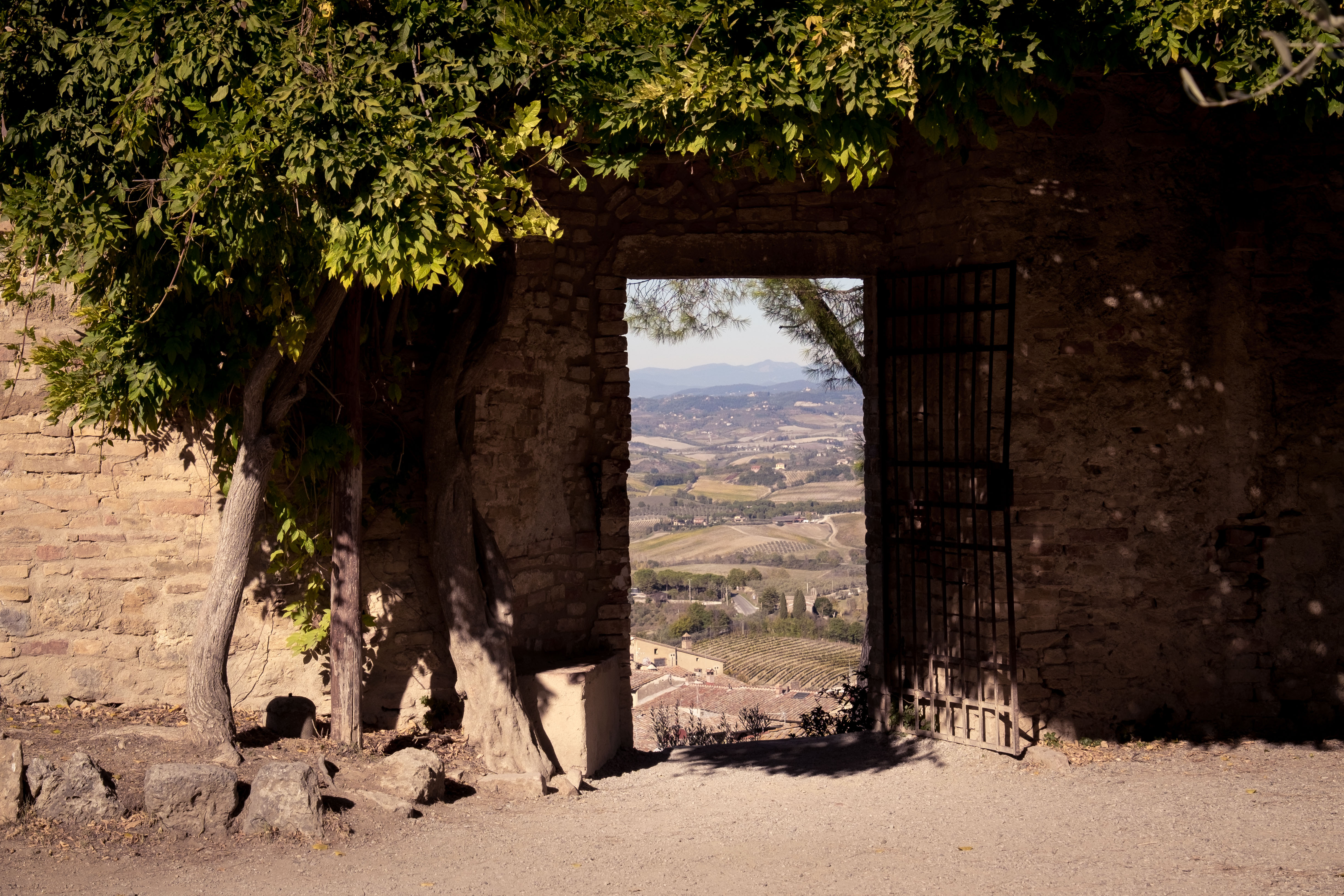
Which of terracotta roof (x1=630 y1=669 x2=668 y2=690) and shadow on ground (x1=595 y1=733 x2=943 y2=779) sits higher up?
shadow on ground (x1=595 y1=733 x2=943 y2=779)

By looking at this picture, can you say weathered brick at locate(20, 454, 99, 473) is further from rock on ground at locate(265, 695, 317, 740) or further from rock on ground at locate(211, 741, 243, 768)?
rock on ground at locate(211, 741, 243, 768)

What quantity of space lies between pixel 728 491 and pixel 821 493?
24.1 ft

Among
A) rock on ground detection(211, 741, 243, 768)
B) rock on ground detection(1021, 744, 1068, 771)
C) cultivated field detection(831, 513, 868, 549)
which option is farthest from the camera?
cultivated field detection(831, 513, 868, 549)

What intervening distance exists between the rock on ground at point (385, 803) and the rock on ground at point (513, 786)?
59 centimetres

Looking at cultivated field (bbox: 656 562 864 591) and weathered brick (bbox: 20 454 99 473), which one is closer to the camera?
weathered brick (bbox: 20 454 99 473)

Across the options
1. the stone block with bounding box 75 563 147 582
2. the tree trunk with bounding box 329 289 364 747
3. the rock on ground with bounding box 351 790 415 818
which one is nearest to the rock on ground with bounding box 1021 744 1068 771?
the rock on ground with bounding box 351 790 415 818

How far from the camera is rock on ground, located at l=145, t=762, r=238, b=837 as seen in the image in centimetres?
387

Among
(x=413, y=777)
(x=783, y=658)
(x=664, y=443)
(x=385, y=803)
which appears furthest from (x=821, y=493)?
(x=385, y=803)

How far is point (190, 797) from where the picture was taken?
3898 mm

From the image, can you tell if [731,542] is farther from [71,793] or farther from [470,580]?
[71,793]

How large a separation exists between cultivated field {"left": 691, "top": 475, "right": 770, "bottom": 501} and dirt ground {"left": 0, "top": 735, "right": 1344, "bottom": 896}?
2608 inches

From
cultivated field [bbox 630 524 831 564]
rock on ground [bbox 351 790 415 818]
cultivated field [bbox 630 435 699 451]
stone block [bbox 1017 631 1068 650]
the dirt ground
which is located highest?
cultivated field [bbox 630 435 699 451]

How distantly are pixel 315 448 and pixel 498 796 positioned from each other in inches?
77.5

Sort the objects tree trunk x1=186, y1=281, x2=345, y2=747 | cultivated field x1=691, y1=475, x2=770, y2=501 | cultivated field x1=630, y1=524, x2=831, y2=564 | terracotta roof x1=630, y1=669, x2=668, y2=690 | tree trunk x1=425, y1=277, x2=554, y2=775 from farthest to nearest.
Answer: cultivated field x1=691, y1=475, x2=770, y2=501, cultivated field x1=630, y1=524, x2=831, y2=564, terracotta roof x1=630, y1=669, x2=668, y2=690, tree trunk x1=425, y1=277, x2=554, y2=775, tree trunk x1=186, y1=281, x2=345, y2=747
